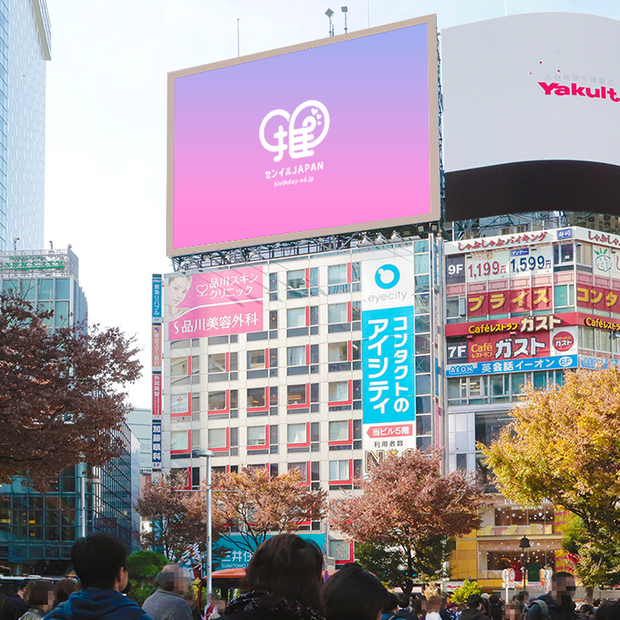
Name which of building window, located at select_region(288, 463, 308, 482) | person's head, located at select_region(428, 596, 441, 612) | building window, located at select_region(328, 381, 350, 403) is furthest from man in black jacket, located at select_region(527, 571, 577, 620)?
building window, located at select_region(288, 463, 308, 482)

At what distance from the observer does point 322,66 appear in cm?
7438

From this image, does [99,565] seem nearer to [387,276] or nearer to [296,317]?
[387,276]

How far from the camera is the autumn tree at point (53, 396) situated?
84.1 ft

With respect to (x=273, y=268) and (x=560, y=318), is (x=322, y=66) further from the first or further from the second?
(x=560, y=318)

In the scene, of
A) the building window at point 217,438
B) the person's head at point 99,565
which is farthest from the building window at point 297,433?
the person's head at point 99,565

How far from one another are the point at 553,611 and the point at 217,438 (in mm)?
62654

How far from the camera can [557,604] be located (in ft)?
31.9

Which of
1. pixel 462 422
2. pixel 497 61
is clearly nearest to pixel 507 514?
pixel 462 422

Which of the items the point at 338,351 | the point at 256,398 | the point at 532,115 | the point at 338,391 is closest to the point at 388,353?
the point at 338,351

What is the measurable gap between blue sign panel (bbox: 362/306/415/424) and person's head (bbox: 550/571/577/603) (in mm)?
55248

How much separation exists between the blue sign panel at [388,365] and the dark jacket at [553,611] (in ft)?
182

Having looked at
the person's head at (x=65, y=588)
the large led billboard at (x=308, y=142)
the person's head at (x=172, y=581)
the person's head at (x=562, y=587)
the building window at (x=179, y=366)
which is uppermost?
the large led billboard at (x=308, y=142)

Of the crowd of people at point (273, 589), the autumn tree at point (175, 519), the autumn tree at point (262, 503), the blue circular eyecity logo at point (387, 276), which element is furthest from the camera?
the blue circular eyecity logo at point (387, 276)

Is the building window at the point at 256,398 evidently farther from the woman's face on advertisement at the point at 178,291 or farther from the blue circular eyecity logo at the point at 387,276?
the blue circular eyecity logo at the point at 387,276
